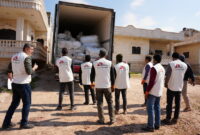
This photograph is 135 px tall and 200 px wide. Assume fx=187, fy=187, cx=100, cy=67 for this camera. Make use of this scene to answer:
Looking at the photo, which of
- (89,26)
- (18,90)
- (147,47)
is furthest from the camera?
(147,47)

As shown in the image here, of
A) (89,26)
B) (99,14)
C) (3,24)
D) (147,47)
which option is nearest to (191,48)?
(147,47)

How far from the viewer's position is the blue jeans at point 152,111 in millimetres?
3859

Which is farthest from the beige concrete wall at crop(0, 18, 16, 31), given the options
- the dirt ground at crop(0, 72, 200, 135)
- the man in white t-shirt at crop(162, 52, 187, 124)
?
the man in white t-shirt at crop(162, 52, 187, 124)

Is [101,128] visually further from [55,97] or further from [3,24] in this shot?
[3,24]

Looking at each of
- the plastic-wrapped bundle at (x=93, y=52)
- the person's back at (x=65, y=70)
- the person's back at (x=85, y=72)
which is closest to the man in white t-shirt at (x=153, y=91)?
the person's back at (x=65, y=70)

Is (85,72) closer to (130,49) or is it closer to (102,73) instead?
(102,73)

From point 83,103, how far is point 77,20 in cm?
646

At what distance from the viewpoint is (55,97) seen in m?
6.89

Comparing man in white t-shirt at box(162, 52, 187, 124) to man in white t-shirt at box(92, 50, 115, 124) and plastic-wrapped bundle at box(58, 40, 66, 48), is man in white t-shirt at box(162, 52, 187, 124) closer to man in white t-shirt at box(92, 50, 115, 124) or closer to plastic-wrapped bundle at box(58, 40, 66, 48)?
man in white t-shirt at box(92, 50, 115, 124)

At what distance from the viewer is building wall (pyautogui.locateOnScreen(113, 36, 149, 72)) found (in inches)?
759

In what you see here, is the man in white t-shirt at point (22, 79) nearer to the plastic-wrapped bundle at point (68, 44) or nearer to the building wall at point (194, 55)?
the plastic-wrapped bundle at point (68, 44)

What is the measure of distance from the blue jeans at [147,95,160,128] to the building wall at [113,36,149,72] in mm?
15306

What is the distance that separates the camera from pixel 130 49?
64.5ft

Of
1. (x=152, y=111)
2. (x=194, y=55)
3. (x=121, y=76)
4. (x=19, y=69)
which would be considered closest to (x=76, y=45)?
(x=121, y=76)
